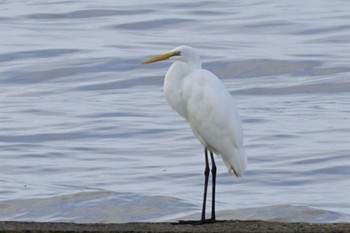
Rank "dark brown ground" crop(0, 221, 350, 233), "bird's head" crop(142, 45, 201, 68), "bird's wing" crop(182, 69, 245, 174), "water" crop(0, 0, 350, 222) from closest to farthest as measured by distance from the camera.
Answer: "dark brown ground" crop(0, 221, 350, 233) → "bird's wing" crop(182, 69, 245, 174) → "bird's head" crop(142, 45, 201, 68) → "water" crop(0, 0, 350, 222)

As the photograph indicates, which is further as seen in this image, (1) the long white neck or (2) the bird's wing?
(1) the long white neck

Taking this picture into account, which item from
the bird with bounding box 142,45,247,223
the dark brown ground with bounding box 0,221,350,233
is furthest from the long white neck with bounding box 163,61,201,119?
the dark brown ground with bounding box 0,221,350,233

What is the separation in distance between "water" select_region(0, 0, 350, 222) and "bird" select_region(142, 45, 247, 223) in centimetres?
340

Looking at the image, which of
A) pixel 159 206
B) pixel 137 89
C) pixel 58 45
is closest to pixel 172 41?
pixel 58 45

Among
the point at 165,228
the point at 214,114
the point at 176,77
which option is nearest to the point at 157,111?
the point at 176,77

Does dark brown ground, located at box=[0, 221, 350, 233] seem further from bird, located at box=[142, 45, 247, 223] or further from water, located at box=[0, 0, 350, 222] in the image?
water, located at box=[0, 0, 350, 222]

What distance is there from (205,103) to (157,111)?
9.43 metres

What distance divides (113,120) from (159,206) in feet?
15.3

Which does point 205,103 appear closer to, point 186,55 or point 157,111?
point 186,55

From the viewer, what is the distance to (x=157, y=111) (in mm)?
17828

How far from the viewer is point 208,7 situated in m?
29.0

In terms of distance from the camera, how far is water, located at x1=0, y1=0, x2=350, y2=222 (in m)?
13.0

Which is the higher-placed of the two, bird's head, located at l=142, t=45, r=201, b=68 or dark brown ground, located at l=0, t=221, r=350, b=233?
bird's head, located at l=142, t=45, r=201, b=68

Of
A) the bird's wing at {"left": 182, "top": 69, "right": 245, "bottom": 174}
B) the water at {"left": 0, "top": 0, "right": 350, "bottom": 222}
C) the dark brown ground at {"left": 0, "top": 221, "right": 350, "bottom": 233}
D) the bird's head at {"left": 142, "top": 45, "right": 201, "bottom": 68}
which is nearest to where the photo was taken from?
the dark brown ground at {"left": 0, "top": 221, "right": 350, "bottom": 233}
